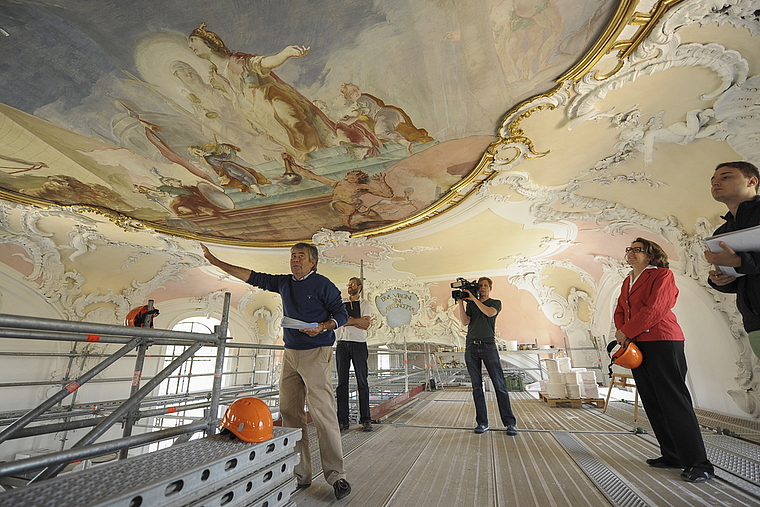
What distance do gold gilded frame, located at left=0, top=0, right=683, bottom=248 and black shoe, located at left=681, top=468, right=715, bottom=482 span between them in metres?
3.24

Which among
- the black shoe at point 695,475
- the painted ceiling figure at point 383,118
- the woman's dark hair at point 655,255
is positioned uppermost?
the painted ceiling figure at point 383,118

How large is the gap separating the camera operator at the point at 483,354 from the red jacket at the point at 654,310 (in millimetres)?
1155

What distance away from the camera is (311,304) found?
1928mm

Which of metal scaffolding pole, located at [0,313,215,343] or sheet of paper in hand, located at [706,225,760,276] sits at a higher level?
sheet of paper in hand, located at [706,225,760,276]

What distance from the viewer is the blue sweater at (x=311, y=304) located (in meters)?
1.87

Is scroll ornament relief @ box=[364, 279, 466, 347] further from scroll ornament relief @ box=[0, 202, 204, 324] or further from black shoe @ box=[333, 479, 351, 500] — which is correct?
black shoe @ box=[333, 479, 351, 500]

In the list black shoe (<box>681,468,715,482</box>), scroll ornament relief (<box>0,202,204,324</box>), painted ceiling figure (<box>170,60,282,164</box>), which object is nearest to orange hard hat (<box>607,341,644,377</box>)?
black shoe (<box>681,468,715,482</box>)

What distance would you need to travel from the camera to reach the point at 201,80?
11.0 ft

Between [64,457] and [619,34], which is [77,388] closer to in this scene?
[64,457]

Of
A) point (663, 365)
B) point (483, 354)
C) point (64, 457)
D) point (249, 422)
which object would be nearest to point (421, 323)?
point (483, 354)

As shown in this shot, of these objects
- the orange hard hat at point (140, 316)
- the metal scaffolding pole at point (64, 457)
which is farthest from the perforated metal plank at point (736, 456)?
the orange hard hat at point (140, 316)

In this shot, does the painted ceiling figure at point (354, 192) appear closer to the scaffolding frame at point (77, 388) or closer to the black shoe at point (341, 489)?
the scaffolding frame at point (77, 388)

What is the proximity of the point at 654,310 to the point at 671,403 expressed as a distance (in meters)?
0.52

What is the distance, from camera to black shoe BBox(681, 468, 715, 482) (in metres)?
1.69
